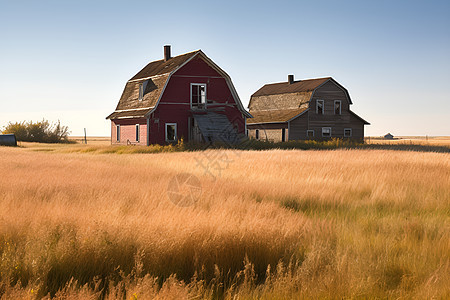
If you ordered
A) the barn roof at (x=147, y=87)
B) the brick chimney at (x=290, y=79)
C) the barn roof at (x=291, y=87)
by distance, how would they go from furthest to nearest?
the brick chimney at (x=290, y=79) → the barn roof at (x=291, y=87) → the barn roof at (x=147, y=87)

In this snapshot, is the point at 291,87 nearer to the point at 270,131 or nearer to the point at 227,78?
the point at 270,131

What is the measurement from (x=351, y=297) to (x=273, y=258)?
50.0 inches

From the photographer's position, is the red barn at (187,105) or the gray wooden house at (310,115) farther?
the gray wooden house at (310,115)

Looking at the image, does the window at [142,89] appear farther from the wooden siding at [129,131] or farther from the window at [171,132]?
the window at [171,132]

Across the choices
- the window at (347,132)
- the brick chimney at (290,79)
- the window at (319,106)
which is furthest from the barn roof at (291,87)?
the window at (347,132)

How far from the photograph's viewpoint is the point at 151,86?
34.0m

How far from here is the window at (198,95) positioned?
33.9 m

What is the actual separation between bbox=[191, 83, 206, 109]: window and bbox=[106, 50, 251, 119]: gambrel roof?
6.48 ft

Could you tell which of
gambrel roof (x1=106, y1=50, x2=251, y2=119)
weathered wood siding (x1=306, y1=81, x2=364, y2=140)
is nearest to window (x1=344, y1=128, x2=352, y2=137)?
weathered wood siding (x1=306, y1=81, x2=364, y2=140)

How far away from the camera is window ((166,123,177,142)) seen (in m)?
33.3

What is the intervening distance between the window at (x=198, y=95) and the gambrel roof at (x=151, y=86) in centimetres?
198

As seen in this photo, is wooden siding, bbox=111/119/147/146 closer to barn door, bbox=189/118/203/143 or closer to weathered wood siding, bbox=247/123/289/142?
barn door, bbox=189/118/203/143

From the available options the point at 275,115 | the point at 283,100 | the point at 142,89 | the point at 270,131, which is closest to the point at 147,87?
the point at 142,89

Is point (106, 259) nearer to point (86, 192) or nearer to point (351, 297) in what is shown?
point (351, 297)
